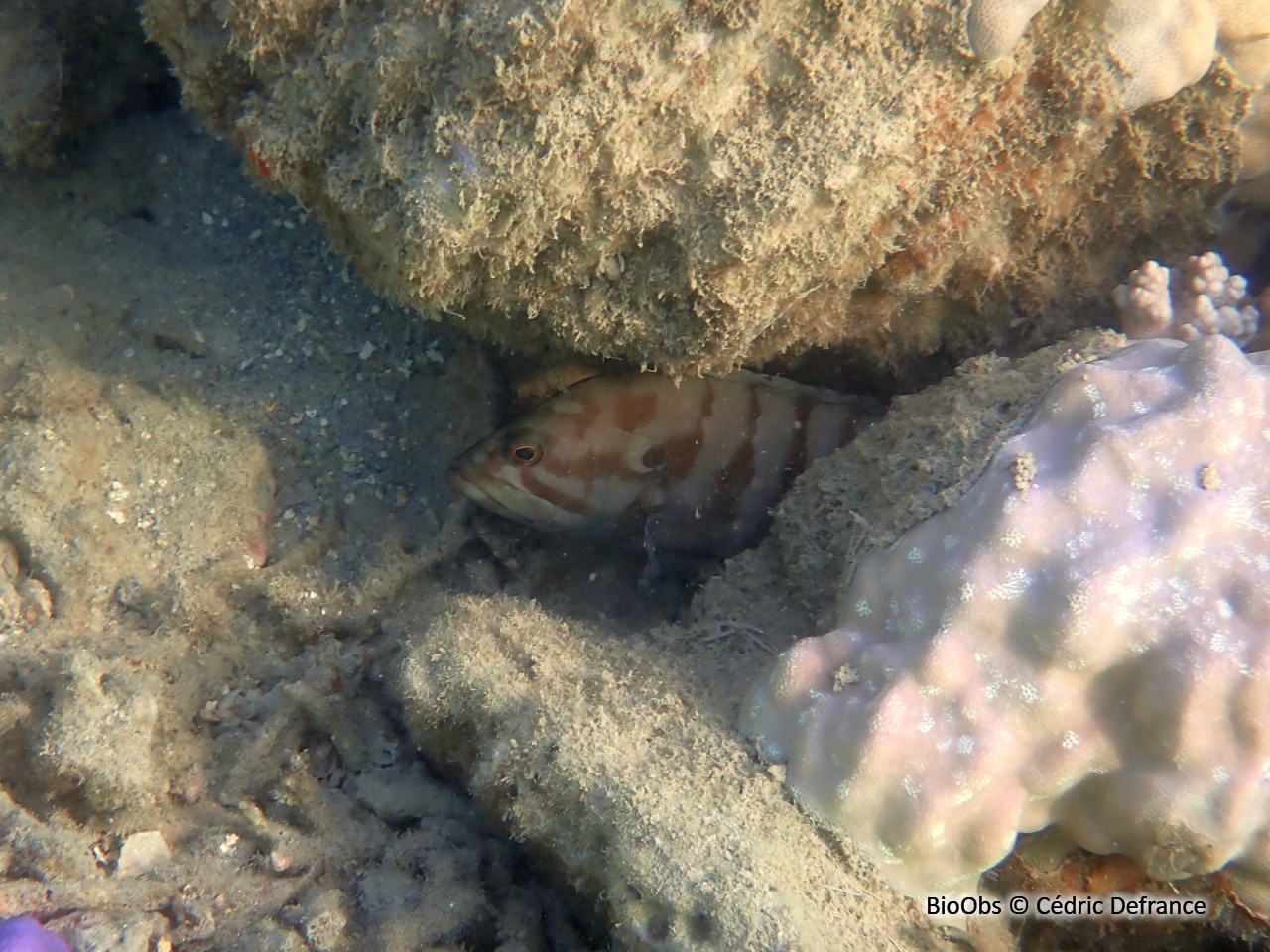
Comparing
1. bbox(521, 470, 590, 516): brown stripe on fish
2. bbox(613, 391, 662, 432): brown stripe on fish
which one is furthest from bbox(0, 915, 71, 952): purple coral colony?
bbox(613, 391, 662, 432): brown stripe on fish

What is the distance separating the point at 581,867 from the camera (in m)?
2.36

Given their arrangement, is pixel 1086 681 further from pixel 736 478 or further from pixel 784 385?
pixel 784 385

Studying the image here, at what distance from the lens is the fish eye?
3967 mm

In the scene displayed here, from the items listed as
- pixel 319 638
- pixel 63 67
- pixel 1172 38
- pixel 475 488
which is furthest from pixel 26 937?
pixel 1172 38

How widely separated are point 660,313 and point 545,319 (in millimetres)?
498

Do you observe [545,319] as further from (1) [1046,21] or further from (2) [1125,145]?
(2) [1125,145]

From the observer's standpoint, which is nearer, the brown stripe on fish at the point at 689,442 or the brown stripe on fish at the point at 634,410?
the brown stripe on fish at the point at 634,410

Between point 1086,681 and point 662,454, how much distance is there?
2.44 meters

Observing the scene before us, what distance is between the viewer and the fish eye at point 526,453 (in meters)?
3.97

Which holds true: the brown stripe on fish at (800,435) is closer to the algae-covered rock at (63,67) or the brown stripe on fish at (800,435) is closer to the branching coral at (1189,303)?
the branching coral at (1189,303)

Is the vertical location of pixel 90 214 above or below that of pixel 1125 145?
below

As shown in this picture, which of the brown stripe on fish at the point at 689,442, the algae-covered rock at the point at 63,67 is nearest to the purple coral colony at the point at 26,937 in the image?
the brown stripe on fish at the point at 689,442

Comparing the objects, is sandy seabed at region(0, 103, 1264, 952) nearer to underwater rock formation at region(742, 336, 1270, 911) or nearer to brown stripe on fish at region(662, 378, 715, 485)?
underwater rock formation at region(742, 336, 1270, 911)

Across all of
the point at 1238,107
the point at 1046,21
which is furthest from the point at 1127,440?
the point at 1238,107
